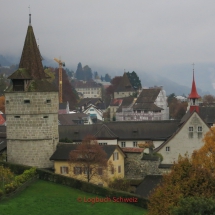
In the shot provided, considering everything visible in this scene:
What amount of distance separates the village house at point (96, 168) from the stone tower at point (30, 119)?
0.75 meters

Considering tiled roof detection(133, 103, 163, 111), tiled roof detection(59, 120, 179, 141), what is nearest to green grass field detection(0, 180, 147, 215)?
tiled roof detection(59, 120, 179, 141)

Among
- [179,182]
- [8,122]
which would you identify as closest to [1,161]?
[8,122]

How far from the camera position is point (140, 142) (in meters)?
55.6

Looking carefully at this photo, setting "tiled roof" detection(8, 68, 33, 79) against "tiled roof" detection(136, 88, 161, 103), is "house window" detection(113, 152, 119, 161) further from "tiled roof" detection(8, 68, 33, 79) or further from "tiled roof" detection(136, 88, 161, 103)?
"tiled roof" detection(136, 88, 161, 103)

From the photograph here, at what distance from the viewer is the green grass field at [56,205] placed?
1140 inches

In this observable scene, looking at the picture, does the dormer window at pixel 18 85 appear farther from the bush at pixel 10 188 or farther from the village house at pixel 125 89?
the village house at pixel 125 89

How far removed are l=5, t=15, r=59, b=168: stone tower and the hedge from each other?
2543 mm

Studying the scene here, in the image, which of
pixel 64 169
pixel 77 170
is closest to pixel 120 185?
pixel 77 170

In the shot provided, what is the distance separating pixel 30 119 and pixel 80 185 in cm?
850

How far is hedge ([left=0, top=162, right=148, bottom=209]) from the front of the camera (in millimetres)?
32106

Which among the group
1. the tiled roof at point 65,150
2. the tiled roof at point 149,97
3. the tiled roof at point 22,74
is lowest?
the tiled roof at point 65,150

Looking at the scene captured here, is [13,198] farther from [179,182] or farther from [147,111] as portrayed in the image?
[147,111]

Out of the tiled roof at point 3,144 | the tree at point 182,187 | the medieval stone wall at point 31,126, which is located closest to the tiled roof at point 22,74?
the medieval stone wall at point 31,126

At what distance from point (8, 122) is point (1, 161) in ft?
10.9
